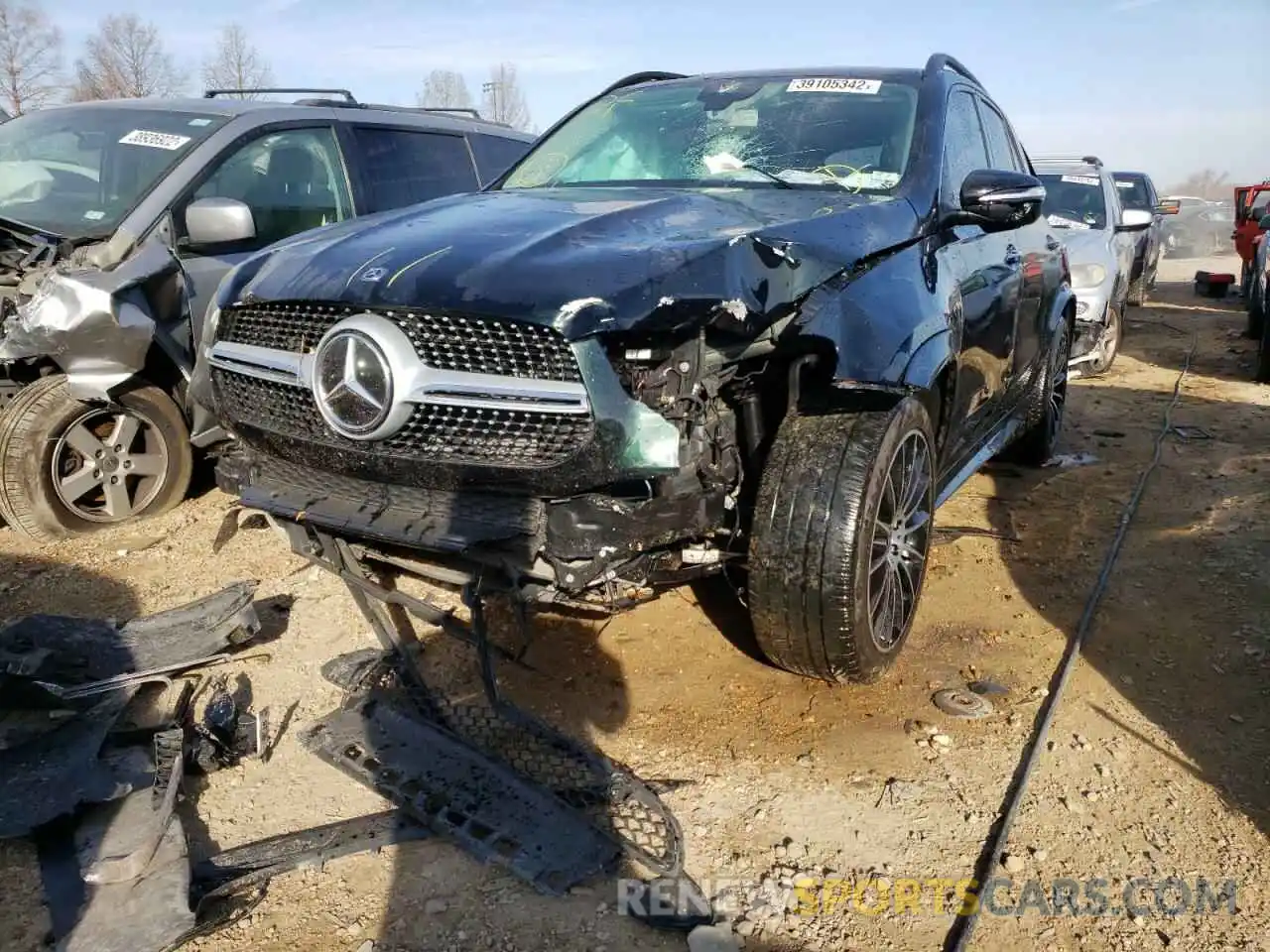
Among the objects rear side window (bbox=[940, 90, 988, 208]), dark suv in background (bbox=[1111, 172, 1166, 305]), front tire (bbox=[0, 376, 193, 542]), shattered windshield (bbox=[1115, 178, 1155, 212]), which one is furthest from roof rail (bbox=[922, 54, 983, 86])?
shattered windshield (bbox=[1115, 178, 1155, 212])

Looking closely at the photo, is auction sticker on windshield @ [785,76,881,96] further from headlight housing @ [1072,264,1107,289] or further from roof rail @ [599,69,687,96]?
headlight housing @ [1072,264,1107,289]

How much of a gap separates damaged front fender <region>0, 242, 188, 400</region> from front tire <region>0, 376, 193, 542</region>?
18cm

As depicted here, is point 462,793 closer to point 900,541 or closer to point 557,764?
point 557,764

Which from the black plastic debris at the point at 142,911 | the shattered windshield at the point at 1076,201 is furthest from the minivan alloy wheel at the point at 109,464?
the shattered windshield at the point at 1076,201

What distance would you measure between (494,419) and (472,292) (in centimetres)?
31

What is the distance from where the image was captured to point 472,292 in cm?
225

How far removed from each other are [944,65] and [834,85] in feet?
1.77

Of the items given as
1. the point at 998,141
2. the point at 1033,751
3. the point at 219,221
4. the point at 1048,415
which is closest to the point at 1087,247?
the point at 1048,415

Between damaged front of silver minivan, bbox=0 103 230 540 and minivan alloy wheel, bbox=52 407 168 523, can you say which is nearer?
damaged front of silver minivan, bbox=0 103 230 540

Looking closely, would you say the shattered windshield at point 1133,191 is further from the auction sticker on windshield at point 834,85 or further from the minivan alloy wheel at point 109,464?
the minivan alloy wheel at point 109,464

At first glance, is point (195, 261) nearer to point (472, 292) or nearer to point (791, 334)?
point (472, 292)

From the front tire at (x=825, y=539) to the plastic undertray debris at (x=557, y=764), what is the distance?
61cm

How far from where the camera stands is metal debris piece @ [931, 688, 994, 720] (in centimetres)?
293

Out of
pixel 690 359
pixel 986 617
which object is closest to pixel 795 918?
pixel 690 359
